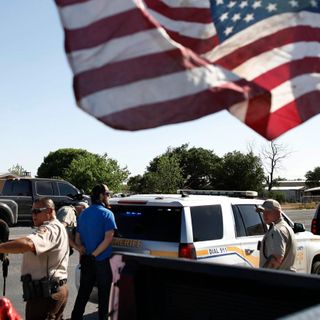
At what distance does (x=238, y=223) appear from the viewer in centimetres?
775

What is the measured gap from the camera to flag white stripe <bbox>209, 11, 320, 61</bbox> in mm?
2883

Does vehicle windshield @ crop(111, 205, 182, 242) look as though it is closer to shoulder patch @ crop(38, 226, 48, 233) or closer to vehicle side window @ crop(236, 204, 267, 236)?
vehicle side window @ crop(236, 204, 267, 236)

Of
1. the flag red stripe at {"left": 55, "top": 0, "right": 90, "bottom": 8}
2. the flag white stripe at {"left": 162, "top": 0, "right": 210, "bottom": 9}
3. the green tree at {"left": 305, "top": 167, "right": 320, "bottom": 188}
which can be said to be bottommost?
the green tree at {"left": 305, "top": 167, "right": 320, "bottom": 188}

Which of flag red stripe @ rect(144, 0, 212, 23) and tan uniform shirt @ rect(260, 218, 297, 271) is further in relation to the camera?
tan uniform shirt @ rect(260, 218, 297, 271)

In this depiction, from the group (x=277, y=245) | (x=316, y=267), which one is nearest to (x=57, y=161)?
(x=316, y=267)

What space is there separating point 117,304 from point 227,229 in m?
4.05

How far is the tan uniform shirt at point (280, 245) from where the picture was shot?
6078 mm

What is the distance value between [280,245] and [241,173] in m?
61.9

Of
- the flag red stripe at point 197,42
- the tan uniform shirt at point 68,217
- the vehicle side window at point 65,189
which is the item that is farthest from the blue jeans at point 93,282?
the vehicle side window at point 65,189

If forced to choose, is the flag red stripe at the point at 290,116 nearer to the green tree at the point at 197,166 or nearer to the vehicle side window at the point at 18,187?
the vehicle side window at the point at 18,187

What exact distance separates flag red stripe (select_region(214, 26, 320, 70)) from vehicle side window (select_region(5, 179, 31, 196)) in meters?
20.2

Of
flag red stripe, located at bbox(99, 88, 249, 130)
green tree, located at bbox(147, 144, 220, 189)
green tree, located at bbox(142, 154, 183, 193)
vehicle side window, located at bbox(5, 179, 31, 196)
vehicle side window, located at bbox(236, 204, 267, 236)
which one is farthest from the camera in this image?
green tree, located at bbox(147, 144, 220, 189)

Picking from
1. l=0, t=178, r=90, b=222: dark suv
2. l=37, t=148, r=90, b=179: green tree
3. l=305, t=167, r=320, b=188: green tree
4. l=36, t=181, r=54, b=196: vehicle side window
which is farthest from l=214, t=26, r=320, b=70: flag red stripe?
l=305, t=167, r=320, b=188: green tree

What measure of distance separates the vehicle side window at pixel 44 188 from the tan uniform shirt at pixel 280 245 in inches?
671
